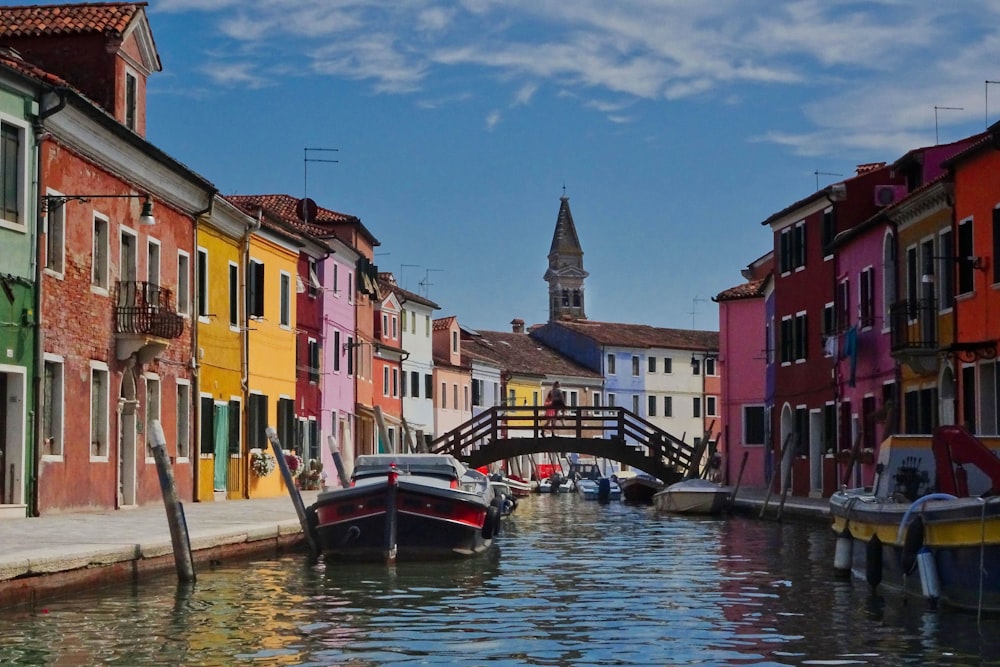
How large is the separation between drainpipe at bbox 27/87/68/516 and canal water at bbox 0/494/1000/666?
4.13 meters

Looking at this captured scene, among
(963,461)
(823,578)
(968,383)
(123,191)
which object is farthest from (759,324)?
(963,461)

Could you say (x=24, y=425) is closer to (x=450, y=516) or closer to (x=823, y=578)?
(x=450, y=516)

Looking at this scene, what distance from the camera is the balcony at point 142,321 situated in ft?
96.1

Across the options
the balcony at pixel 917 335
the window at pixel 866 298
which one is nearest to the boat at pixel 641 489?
the window at pixel 866 298

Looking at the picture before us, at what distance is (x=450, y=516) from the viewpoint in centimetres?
2389

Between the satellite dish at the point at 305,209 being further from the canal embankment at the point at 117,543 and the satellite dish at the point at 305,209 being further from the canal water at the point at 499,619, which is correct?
the canal water at the point at 499,619

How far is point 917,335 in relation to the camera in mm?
33875

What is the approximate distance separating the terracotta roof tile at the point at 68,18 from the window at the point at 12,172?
4.89 meters

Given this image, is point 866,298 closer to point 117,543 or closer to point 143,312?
point 143,312

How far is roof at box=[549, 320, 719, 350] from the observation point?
3949 inches

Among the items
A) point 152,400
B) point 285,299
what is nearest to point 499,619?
point 152,400

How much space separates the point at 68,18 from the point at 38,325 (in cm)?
706

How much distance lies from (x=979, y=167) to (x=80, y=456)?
16.2 meters

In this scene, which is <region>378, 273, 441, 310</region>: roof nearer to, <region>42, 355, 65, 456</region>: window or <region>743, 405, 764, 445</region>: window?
<region>743, 405, 764, 445</region>: window
